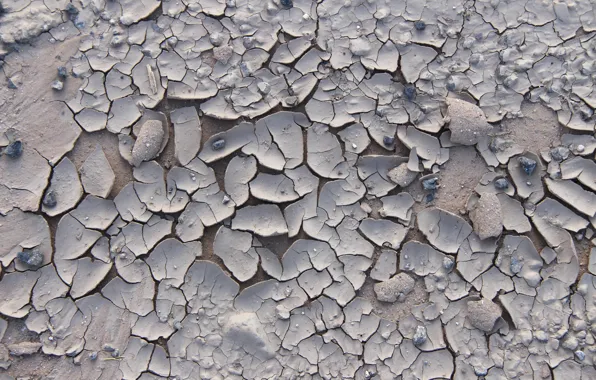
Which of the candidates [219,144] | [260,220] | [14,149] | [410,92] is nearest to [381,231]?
[260,220]

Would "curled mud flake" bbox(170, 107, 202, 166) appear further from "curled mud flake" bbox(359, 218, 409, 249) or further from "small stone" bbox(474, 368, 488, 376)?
"small stone" bbox(474, 368, 488, 376)

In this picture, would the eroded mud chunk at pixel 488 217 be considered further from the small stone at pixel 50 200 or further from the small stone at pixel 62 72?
the small stone at pixel 62 72

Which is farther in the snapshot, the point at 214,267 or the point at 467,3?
the point at 467,3

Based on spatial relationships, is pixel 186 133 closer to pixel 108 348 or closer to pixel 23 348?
pixel 108 348

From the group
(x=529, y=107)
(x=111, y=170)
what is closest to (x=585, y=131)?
(x=529, y=107)

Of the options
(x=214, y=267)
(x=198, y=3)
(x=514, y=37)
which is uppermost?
(x=198, y=3)

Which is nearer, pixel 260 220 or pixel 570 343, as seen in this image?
pixel 570 343

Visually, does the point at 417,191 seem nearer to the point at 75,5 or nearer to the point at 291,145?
the point at 291,145

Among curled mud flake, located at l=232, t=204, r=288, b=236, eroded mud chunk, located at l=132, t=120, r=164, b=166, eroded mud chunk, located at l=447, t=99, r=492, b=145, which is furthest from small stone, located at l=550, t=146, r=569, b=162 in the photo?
eroded mud chunk, located at l=132, t=120, r=164, b=166
